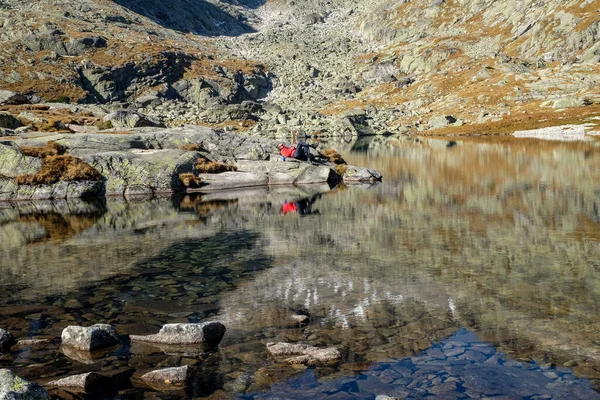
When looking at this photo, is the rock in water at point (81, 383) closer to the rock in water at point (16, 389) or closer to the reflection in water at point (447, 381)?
the rock in water at point (16, 389)

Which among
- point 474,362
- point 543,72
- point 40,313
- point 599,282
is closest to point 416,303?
point 474,362

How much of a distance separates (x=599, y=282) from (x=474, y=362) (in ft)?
22.9

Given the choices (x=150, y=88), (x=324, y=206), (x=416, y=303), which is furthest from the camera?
(x=150, y=88)

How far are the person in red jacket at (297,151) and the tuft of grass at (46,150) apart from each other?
746 inches

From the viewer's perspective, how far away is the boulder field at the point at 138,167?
38.0 meters

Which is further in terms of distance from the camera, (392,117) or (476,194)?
(392,117)

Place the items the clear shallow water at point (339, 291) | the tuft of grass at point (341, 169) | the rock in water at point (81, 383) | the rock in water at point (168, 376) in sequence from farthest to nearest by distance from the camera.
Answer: the tuft of grass at point (341, 169) < the clear shallow water at point (339, 291) < the rock in water at point (168, 376) < the rock in water at point (81, 383)

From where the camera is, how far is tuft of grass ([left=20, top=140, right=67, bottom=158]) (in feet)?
128

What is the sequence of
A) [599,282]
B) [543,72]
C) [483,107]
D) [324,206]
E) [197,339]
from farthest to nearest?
[543,72] → [483,107] → [324,206] → [599,282] → [197,339]

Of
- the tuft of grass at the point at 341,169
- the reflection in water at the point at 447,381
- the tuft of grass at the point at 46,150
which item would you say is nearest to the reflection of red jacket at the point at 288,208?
the tuft of grass at the point at 341,169

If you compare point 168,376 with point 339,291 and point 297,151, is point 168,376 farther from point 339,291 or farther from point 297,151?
point 297,151

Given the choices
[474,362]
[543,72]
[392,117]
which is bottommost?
[474,362]

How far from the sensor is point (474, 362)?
9.70m

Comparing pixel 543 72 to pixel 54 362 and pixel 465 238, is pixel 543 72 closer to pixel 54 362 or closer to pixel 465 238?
pixel 465 238
